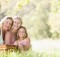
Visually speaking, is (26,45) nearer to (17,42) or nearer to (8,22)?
(17,42)

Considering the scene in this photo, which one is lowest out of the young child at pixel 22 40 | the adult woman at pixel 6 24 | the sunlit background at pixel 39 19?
the young child at pixel 22 40

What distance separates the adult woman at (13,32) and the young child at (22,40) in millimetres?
50

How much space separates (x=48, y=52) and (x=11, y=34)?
24.1 inches

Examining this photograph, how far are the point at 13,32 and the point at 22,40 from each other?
172mm

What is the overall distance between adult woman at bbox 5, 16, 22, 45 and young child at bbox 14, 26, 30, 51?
5 cm

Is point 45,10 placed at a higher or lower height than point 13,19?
higher

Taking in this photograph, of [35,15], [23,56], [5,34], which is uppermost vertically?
[35,15]

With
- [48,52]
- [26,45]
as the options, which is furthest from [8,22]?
[48,52]

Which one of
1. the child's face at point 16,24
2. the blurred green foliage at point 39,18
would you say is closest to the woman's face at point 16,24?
the child's face at point 16,24

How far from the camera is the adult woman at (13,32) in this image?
308 centimetres

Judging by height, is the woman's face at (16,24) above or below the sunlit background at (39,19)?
below

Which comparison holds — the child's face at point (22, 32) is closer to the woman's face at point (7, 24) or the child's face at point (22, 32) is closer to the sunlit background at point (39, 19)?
Result: the woman's face at point (7, 24)

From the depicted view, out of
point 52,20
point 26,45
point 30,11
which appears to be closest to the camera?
point 26,45

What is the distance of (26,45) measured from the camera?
296 cm
